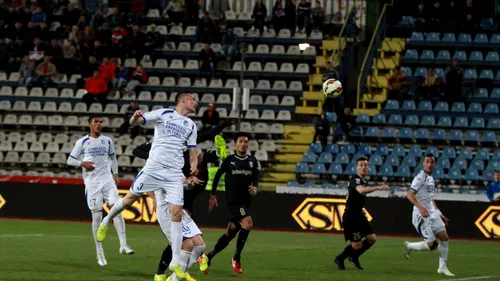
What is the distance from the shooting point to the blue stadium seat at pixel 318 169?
32.5 m

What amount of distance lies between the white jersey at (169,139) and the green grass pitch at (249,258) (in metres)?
1.75

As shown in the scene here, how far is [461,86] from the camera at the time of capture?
3438cm

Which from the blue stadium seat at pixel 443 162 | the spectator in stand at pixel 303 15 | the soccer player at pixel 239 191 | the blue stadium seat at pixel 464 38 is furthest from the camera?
the spectator in stand at pixel 303 15

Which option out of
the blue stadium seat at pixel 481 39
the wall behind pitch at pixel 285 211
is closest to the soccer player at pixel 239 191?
the wall behind pitch at pixel 285 211

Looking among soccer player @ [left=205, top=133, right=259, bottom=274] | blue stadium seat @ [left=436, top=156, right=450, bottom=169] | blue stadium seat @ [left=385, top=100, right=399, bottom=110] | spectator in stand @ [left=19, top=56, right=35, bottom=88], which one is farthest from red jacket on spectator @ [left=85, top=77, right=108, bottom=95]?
soccer player @ [left=205, top=133, right=259, bottom=274]

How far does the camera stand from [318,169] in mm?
32562

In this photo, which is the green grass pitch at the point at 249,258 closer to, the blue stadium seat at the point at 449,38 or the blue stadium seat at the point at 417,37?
the blue stadium seat at the point at 449,38

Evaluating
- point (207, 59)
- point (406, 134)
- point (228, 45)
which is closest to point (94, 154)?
point (406, 134)

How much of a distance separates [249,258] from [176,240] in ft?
19.1

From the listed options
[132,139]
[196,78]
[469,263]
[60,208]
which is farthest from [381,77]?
[469,263]

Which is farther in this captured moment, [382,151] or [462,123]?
[462,123]

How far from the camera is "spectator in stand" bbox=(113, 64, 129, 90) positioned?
3703 centimetres

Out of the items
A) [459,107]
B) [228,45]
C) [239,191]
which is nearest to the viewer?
[239,191]

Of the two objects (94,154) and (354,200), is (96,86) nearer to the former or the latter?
(94,154)
